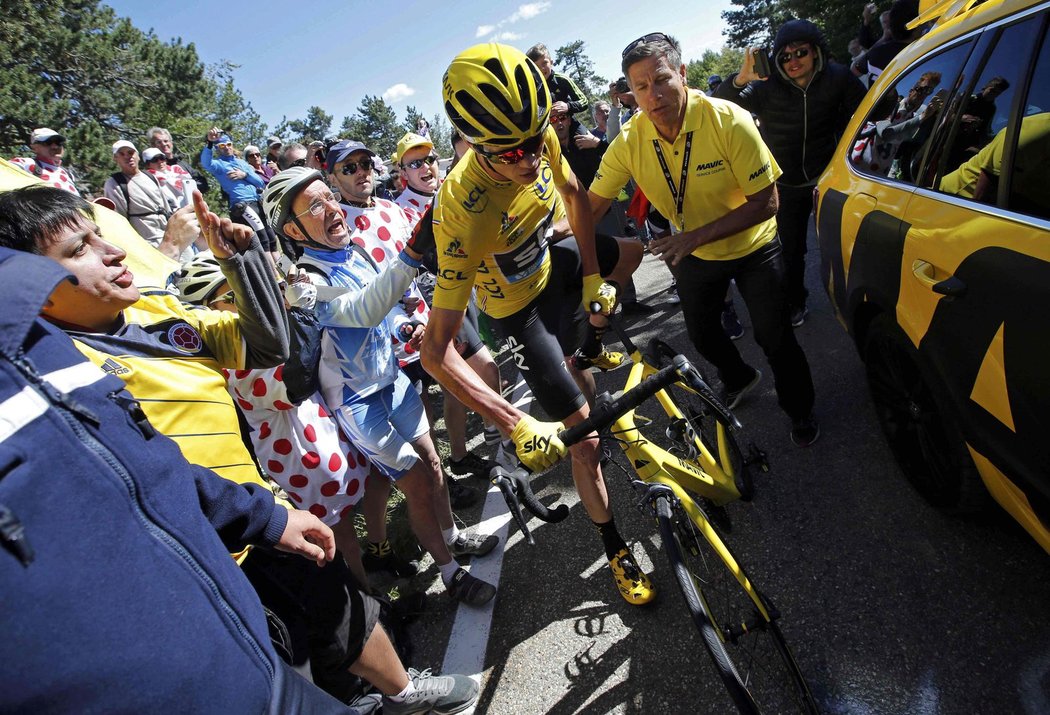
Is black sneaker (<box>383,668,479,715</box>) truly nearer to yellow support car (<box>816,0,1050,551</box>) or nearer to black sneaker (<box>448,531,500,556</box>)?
black sneaker (<box>448,531,500,556</box>)

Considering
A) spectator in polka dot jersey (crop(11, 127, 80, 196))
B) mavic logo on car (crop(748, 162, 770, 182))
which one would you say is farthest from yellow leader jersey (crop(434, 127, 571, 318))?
spectator in polka dot jersey (crop(11, 127, 80, 196))

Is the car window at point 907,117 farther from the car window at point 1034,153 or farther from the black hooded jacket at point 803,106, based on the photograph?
the black hooded jacket at point 803,106

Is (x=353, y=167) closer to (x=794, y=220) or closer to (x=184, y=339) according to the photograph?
(x=184, y=339)

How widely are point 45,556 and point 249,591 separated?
479mm

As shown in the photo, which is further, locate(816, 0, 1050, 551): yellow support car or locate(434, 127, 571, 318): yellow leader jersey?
locate(434, 127, 571, 318): yellow leader jersey

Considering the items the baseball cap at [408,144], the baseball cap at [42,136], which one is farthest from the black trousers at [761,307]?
the baseball cap at [42,136]

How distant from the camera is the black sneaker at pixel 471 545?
3.38 meters

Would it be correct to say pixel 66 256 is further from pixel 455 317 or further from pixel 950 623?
pixel 950 623

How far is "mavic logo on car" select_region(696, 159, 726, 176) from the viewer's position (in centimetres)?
299

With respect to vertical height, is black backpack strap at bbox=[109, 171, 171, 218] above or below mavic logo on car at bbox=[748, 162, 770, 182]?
above

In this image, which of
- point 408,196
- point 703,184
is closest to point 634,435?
point 703,184

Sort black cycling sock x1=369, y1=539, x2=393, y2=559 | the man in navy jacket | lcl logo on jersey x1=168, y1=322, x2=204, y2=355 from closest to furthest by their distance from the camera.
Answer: the man in navy jacket, lcl logo on jersey x1=168, y1=322, x2=204, y2=355, black cycling sock x1=369, y1=539, x2=393, y2=559

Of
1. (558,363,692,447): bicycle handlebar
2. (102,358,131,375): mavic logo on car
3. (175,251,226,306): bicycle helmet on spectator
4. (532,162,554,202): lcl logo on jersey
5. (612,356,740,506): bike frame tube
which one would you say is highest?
(175,251,226,306): bicycle helmet on spectator

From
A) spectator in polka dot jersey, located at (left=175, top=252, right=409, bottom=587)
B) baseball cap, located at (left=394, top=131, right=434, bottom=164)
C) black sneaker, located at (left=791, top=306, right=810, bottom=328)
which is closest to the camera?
spectator in polka dot jersey, located at (left=175, top=252, right=409, bottom=587)
